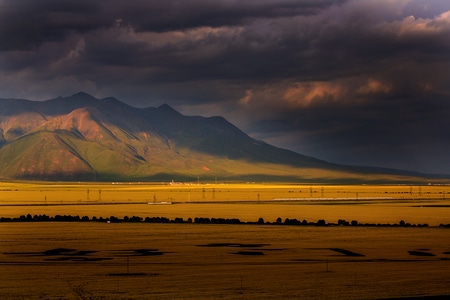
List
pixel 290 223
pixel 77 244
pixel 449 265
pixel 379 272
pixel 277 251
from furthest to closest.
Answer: pixel 290 223, pixel 77 244, pixel 277 251, pixel 449 265, pixel 379 272

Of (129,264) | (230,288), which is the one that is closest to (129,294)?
(230,288)

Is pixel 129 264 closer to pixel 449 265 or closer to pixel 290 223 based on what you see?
pixel 449 265

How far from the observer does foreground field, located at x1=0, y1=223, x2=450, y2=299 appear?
3731 centimetres

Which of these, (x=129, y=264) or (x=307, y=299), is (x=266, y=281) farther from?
(x=129, y=264)

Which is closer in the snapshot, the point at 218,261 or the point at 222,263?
the point at 222,263

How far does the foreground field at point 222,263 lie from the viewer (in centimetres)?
3731

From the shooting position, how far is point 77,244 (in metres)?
60.4

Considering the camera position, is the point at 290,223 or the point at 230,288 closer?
the point at 230,288

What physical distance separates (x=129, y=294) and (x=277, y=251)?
69.6 feet

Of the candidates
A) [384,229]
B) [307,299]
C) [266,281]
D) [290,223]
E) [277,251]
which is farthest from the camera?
[290,223]

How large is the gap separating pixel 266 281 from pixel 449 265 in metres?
13.4

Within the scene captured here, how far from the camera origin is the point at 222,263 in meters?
48.2

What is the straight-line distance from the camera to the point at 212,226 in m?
79.1

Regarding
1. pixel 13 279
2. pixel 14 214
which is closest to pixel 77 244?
pixel 13 279
